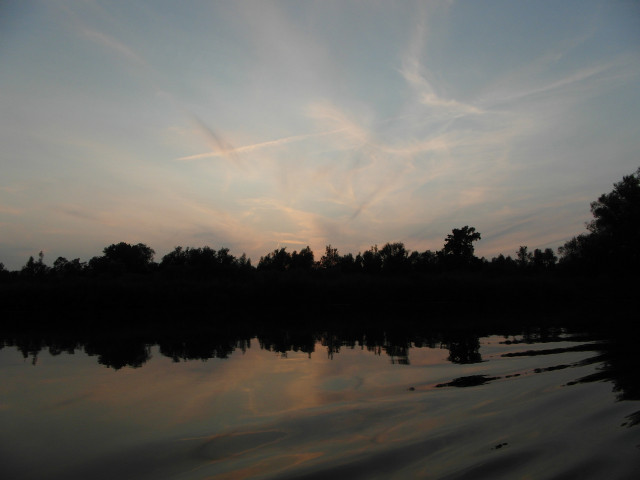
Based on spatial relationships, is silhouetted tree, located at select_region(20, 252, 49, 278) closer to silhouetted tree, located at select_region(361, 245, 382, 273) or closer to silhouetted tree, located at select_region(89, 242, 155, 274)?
silhouetted tree, located at select_region(89, 242, 155, 274)

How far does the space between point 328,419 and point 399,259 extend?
2610 inches

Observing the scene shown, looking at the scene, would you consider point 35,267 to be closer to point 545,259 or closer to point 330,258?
point 330,258

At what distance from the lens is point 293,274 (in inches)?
1571

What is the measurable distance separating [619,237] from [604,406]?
45.0 m

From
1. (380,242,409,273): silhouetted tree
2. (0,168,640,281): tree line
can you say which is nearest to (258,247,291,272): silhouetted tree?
(0,168,640,281): tree line

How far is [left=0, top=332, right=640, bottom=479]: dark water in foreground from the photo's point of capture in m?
3.65

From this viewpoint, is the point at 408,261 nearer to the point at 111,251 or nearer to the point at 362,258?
the point at 362,258

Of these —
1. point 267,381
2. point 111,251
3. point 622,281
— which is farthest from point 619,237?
point 111,251

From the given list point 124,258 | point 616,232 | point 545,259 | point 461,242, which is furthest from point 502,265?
point 124,258

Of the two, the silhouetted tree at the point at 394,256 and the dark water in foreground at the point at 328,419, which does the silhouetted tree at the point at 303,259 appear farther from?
the dark water in foreground at the point at 328,419

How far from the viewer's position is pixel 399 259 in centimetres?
6988

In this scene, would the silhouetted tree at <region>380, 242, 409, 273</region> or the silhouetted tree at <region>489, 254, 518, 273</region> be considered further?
the silhouetted tree at <region>380, 242, 409, 273</region>

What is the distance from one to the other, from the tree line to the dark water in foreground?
112 feet

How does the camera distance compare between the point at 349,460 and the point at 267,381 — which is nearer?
the point at 349,460
